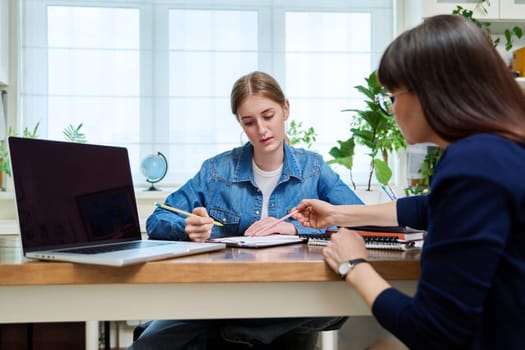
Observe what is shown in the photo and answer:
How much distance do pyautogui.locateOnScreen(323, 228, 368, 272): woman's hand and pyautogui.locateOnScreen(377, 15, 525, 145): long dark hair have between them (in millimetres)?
237

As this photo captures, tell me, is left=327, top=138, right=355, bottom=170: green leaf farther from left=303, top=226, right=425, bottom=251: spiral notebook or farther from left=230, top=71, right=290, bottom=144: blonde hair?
left=303, top=226, right=425, bottom=251: spiral notebook

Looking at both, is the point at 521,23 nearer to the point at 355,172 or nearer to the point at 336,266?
the point at 355,172

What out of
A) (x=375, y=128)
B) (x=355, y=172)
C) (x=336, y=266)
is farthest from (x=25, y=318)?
(x=355, y=172)

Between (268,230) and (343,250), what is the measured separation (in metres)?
0.59

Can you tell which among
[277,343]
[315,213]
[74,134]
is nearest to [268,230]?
[315,213]

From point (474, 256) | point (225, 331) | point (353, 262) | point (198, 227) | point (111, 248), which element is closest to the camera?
point (474, 256)

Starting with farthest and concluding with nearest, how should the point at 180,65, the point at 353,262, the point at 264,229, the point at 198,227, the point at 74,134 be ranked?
the point at 180,65 < the point at 74,134 < the point at 264,229 < the point at 198,227 < the point at 353,262

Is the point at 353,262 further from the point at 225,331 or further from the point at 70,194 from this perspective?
the point at 70,194

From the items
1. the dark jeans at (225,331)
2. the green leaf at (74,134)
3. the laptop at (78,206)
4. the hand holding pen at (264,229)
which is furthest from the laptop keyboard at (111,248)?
the green leaf at (74,134)

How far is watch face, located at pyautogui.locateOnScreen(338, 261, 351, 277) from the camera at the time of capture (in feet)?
2.86

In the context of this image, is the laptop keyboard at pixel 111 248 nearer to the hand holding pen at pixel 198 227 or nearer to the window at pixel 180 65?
the hand holding pen at pixel 198 227

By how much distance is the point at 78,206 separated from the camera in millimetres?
1111

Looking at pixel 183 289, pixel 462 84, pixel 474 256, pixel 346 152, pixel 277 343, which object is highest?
pixel 462 84

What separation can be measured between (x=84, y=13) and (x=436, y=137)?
2.74 metres
